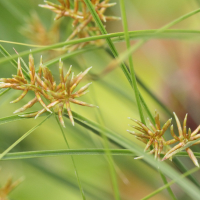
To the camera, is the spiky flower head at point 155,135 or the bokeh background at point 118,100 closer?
the spiky flower head at point 155,135

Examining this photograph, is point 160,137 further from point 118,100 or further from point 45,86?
point 118,100

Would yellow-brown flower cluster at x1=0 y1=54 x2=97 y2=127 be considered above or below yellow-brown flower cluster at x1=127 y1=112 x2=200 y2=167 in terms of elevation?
above

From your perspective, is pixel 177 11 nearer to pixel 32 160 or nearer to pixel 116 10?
pixel 116 10

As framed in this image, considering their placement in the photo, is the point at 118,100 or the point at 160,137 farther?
the point at 118,100

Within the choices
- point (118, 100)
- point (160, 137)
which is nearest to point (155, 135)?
point (160, 137)

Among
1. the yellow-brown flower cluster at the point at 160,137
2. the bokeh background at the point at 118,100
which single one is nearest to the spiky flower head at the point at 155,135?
the yellow-brown flower cluster at the point at 160,137

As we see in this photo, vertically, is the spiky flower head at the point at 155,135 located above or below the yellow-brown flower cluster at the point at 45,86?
below

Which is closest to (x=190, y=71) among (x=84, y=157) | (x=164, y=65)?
(x=164, y=65)

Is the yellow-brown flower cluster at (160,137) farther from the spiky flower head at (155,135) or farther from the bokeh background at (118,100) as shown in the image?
the bokeh background at (118,100)

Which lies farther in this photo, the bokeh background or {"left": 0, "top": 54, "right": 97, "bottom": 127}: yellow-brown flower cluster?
the bokeh background

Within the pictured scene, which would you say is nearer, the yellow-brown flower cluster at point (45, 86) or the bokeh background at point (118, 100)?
the yellow-brown flower cluster at point (45, 86)

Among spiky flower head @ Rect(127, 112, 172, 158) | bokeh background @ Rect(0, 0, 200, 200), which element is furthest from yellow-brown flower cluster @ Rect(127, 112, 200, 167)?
bokeh background @ Rect(0, 0, 200, 200)

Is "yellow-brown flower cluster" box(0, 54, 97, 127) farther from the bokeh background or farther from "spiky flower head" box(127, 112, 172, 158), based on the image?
the bokeh background
